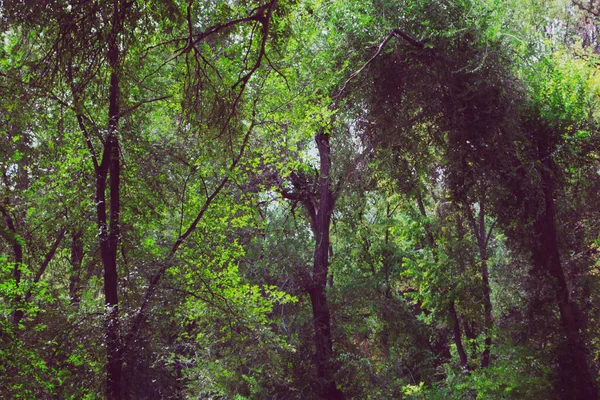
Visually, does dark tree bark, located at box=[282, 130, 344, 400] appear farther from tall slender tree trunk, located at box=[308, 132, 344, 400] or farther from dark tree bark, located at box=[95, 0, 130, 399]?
dark tree bark, located at box=[95, 0, 130, 399]

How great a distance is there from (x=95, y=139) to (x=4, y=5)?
386cm

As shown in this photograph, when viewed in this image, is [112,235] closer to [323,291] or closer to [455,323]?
[323,291]

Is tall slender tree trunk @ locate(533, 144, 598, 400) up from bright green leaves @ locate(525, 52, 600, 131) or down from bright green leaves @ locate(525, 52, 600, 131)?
down

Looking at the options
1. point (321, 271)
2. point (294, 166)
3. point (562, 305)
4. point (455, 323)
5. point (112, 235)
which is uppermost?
point (294, 166)

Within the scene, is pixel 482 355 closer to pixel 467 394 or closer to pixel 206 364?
pixel 467 394

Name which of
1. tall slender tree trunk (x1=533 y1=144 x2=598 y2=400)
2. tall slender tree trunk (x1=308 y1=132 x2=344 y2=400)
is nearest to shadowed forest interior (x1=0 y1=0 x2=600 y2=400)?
tall slender tree trunk (x1=533 y1=144 x2=598 y2=400)

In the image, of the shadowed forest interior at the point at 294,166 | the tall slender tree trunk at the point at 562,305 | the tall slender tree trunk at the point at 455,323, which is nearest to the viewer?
the shadowed forest interior at the point at 294,166

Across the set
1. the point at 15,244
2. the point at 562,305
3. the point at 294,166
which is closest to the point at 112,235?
the point at 15,244

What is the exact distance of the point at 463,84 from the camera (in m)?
5.96

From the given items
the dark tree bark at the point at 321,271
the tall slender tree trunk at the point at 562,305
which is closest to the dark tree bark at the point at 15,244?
the dark tree bark at the point at 321,271

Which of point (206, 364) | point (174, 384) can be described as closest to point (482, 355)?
point (206, 364)

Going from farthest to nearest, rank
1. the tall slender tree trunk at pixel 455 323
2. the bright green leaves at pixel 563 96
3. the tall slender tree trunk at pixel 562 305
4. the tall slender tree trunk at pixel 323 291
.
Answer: the tall slender tree trunk at pixel 455 323 → the tall slender tree trunk at pixel 323 291 → the bright green leaves at pixel 563 96 → the tall slender tree trunk at pixel 562 305

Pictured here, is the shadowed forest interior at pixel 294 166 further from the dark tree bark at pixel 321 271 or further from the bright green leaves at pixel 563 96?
the dark tree bark at pixel 321 271

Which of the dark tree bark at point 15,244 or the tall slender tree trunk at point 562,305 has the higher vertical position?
the dark tree bark at point 15,244
